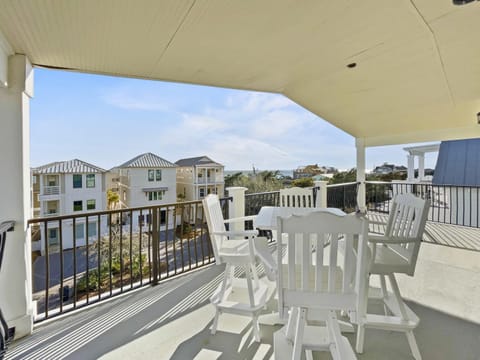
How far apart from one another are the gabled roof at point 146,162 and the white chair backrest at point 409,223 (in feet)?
35.0

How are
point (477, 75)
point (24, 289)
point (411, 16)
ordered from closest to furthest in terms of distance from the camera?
point (411, 16)
point (24, 289)
point (477, 75)

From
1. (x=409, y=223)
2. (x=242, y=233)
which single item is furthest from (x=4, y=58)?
(x=409, y=223)

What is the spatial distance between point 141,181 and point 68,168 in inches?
113

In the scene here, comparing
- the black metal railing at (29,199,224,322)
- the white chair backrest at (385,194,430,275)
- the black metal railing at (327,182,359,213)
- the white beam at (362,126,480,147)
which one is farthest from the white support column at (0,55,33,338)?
the white beam at (362,126,480,147)

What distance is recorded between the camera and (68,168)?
874 centimetres

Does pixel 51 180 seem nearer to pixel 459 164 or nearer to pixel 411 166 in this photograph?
pixel 411 166

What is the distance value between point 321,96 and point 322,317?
3.29 meters

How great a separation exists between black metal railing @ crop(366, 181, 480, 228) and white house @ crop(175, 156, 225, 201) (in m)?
7.75

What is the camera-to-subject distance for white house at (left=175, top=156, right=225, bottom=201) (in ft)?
42.9

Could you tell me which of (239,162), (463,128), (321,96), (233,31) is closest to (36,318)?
(233,31)

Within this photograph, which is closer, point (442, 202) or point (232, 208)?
point (232, 208)

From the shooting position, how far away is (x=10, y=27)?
1625mm

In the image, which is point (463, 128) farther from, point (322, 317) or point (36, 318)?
point (36, 318)

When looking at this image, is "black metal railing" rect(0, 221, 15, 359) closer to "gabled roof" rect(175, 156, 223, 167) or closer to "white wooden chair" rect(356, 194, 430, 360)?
"white wooden chair" rect(356, 194, 430, 360)
